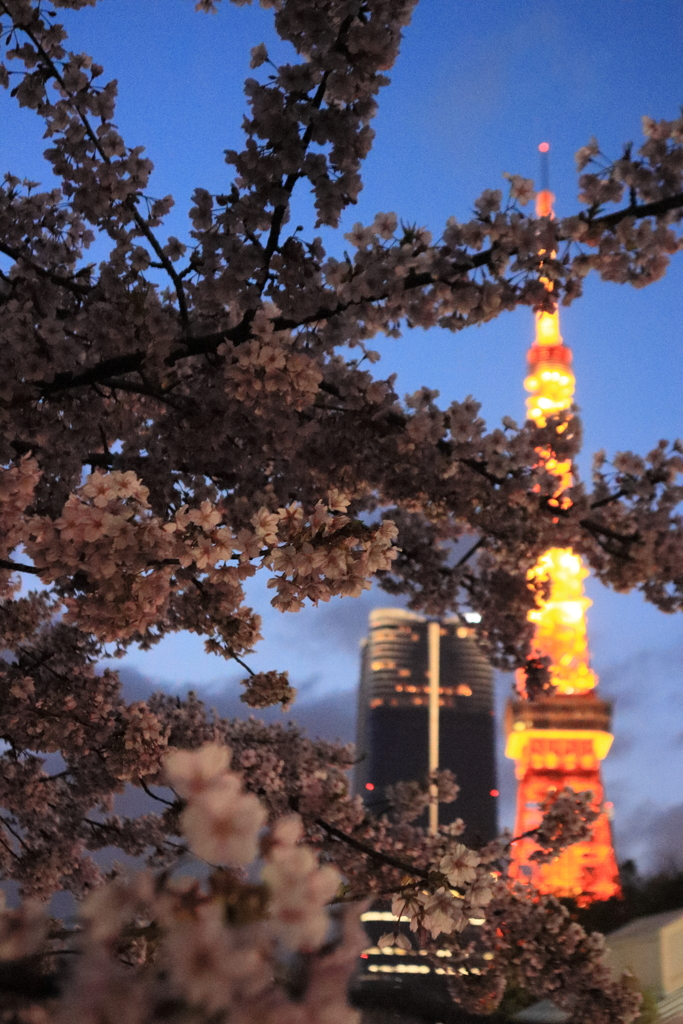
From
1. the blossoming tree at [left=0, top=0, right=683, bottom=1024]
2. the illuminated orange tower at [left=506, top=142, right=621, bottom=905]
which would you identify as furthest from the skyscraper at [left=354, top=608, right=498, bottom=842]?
the blossoming tree at [left=0, top=0, right=683, bottom=1024]

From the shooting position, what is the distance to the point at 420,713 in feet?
388

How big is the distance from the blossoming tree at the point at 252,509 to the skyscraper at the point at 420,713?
336 feet

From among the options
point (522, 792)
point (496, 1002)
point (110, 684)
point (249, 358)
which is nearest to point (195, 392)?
point (249, 358)

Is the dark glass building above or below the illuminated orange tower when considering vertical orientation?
above

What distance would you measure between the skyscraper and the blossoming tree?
103m

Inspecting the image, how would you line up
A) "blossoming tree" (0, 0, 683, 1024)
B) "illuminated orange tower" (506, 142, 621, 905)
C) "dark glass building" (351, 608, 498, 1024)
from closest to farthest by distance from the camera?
1. "blossoming tree" (0, 0, 683, 1024)
2. "illuminated orange tower" (506, 142, 621, 905)
3. "dark glass building" (351, 608, 498, 1024)

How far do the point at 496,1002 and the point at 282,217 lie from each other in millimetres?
6391

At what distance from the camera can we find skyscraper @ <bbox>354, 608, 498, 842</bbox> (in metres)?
110

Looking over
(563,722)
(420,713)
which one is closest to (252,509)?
(563,722)

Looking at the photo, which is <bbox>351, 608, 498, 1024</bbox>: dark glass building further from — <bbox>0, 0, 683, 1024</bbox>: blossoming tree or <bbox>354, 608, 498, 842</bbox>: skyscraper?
<bbox>0, 0, 683, 1024</bbox>: blossoming tree

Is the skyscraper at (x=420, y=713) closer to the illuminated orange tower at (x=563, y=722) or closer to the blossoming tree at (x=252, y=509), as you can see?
the illuminated orange tower at (x=563, y=722)

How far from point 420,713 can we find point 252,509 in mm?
117436

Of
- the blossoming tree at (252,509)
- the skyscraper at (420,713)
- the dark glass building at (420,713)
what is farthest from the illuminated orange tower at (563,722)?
the skyscraper at (420,713)

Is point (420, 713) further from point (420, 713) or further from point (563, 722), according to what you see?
point (563, 722)
